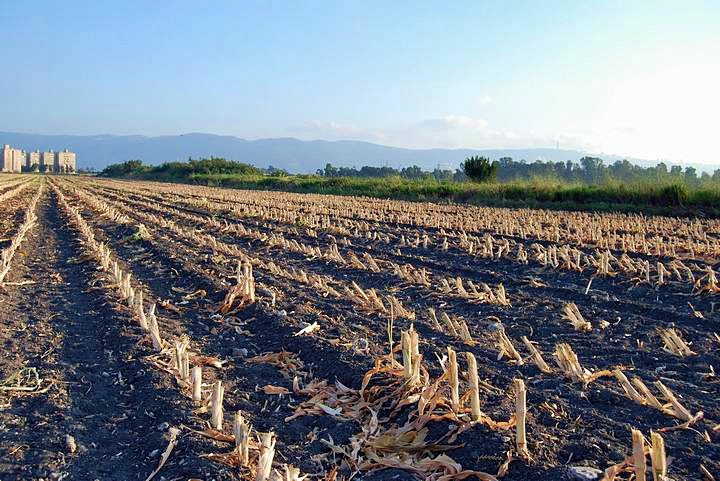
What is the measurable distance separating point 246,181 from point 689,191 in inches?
1447

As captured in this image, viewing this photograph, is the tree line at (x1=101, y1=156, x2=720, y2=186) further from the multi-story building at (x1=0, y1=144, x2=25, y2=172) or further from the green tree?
the multi-story building at (x1=0, y1=144, x2=25, y2=172)

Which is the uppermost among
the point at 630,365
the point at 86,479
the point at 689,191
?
the point at 689,191

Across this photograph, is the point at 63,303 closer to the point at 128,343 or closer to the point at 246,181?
the point at 128,343

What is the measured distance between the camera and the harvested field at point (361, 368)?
10.6 feet

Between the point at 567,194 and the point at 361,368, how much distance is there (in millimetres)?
20301

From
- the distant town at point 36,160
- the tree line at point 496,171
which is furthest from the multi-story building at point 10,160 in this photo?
the tree line at point 496,171

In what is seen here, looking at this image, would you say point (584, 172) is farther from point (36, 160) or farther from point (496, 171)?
point (36, 160)

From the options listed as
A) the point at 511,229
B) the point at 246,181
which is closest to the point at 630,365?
the point at 511,229

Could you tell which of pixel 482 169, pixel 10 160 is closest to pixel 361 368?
pixel 482 169

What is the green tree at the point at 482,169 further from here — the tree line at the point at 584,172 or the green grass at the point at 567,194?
the green grass at the point at 567,194

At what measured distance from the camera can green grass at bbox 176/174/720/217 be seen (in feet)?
62.2

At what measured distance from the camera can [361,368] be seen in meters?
4.46

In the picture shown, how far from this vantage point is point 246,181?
164ft

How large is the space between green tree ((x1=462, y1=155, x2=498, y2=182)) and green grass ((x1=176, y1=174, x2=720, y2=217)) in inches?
139
